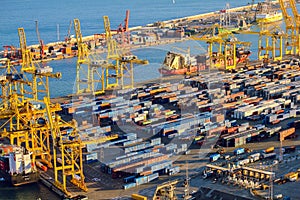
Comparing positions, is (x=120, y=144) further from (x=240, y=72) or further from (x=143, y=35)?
(x=143, y=35)

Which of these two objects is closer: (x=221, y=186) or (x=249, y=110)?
(x=221, y=186)

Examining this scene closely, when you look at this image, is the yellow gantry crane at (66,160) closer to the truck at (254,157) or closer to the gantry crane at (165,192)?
the gantry crane at (165,192)

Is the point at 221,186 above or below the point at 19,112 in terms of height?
below

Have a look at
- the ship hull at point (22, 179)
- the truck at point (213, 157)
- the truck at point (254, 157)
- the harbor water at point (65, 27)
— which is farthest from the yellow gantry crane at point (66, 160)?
the truck at point (254, 157)

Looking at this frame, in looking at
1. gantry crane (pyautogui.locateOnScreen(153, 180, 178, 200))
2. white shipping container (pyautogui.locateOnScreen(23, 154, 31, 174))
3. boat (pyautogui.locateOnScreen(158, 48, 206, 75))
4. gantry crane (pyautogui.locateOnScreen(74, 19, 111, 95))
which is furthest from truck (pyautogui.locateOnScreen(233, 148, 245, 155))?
boat (pyautogui.locateOnScreen(158, 48, 206, 75))

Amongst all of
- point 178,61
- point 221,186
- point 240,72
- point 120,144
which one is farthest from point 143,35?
point 221,186

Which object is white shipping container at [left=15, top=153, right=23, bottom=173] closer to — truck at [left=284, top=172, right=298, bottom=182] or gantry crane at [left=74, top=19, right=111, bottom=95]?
truck at [left=284, top=172, right=298, bottom=182]
